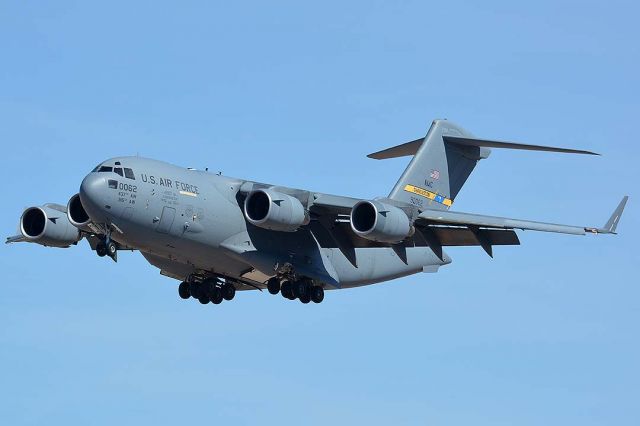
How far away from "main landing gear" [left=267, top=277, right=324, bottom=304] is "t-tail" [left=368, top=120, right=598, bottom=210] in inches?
128

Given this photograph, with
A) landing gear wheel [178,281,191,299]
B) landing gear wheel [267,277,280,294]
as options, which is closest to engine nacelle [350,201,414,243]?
landing gear wheel [267,277,280,294]

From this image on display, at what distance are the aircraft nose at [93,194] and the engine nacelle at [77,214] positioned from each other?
1.34 m

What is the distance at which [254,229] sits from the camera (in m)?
27.5

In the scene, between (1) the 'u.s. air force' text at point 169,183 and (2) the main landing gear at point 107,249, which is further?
(1) the 'u.s. air force' text at point 169,183

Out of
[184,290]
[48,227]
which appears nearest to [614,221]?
[184,290]

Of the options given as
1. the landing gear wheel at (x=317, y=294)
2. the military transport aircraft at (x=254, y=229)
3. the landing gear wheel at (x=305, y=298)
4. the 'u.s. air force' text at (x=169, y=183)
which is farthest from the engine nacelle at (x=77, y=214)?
the landing gear wheel at (x=317, y=294)

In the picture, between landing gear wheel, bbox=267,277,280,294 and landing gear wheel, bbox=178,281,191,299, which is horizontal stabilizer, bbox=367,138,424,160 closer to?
landing gear wheel, bbox=267,277,280,294

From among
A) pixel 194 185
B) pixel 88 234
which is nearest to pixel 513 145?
pixel 194 185

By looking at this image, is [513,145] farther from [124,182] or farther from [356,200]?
[124,182]

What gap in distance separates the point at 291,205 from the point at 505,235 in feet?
14.1

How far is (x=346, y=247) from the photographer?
2839 centimetres

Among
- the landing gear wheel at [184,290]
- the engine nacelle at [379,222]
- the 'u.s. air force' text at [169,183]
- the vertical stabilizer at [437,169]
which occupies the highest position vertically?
the vertical stabilizer at [437,169]

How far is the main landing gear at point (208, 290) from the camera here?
2892 cm

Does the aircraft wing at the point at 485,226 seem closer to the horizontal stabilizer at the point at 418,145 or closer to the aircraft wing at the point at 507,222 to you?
the aircraft wing at the point at 507,222
